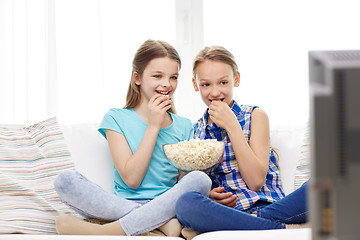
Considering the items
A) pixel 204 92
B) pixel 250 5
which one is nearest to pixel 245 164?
pixel 204 92

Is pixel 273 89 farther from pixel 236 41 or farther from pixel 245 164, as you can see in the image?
pixel 245 164

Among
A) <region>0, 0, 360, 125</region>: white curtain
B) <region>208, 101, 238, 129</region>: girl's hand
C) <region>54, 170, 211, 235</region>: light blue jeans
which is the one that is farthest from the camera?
<region>0, 0, 360, 125</region>: white curtain

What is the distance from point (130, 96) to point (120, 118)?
17cm

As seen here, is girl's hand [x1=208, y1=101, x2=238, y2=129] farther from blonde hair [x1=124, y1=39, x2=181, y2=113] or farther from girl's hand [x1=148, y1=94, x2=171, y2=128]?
blonde hair [x1=124, y1=39, x2=181, y2=113]

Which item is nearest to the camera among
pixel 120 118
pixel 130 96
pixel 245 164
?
pixel 245 164

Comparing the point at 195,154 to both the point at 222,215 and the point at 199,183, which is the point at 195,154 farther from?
the point at 222,215

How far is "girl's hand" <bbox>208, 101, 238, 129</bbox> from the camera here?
1.87 m

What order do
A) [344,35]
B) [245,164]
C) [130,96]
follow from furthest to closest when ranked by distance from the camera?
[344,35]
[130,96]
[245,164]

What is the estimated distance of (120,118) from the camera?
2.04 metres

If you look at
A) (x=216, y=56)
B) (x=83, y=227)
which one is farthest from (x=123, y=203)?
(x=216, y=56)

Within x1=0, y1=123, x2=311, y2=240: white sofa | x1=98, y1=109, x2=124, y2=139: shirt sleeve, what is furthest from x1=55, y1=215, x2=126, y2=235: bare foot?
x1=98, y1=109, x2=124, y2=139: shirt sleeve

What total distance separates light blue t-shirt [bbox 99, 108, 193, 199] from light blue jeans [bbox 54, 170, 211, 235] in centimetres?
24

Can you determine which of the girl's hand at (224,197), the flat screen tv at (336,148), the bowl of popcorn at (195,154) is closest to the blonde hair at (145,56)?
the bowl of popcorn at (195,154)

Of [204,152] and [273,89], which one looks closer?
Answer: [204,152]
